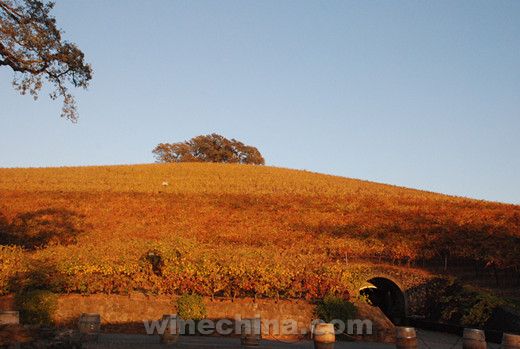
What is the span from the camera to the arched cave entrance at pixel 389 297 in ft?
75.3

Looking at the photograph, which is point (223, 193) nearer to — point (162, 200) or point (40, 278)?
point (162, 200)

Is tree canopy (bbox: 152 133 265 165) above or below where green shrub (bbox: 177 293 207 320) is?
above

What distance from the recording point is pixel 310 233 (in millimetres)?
36125

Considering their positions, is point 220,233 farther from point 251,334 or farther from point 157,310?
point 251,334

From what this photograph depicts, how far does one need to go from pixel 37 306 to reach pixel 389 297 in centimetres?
1521

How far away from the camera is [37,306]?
1788cm

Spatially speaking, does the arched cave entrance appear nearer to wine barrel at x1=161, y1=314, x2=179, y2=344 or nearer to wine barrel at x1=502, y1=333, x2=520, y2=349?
wine barrel at x1=161, y1=314, x2=179, y2=344

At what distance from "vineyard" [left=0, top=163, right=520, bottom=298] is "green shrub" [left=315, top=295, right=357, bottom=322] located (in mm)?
772

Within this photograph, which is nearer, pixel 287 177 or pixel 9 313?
pixel 9 313

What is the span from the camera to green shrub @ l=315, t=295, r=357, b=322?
1800cm

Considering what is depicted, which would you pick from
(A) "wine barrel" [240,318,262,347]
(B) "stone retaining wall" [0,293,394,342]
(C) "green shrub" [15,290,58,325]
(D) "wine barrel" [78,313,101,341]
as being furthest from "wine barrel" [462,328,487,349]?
(C) "green shrub" [15,290,58,325]

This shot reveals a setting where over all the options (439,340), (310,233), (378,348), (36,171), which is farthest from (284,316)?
(36,171)

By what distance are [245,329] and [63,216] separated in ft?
89.3

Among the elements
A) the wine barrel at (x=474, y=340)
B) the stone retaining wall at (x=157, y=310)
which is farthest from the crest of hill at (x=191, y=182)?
the wine barrel at (x=474, y=340)
